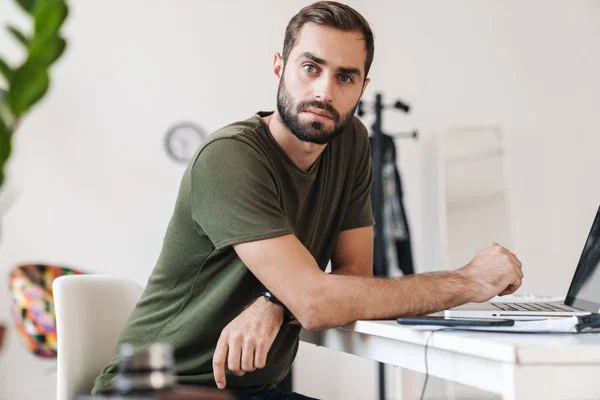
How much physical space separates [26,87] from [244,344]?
99 centimetres

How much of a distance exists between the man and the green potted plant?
0.98m

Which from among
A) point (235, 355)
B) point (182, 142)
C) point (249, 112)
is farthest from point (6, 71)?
point (249, 112)

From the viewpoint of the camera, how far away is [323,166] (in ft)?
6.00

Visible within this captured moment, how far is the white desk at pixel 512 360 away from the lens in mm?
942

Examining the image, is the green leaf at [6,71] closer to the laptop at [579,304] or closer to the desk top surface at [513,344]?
the desk top surface at [513,344]

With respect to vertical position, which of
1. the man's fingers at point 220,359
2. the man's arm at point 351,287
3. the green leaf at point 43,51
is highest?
the green leaf at point 43,51

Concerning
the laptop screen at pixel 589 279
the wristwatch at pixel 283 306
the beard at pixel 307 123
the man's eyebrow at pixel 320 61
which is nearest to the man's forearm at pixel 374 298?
the wristwatch at pixel 283 306

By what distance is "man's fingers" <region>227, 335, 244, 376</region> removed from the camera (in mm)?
1385

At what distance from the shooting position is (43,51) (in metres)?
0.47

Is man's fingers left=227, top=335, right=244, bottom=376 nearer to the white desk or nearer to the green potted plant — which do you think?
the white desk

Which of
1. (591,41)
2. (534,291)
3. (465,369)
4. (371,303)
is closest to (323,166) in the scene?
(371,303)

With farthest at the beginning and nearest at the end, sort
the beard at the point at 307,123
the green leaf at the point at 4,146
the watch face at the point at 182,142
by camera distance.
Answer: the watch face at the point at 182,142 < the beard at the point at 307,123 < the green leaf at the point at 4,146

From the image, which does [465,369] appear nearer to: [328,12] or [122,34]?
[328,12]

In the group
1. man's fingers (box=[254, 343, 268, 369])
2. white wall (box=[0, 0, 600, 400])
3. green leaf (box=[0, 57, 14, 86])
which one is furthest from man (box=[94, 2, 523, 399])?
white wall (box=[0, 0, 600, 400])
